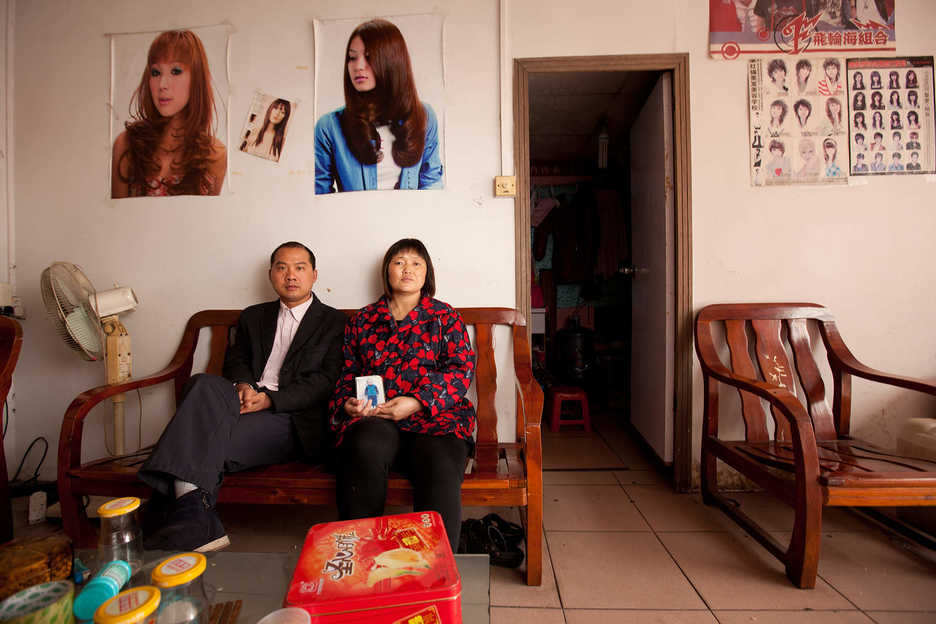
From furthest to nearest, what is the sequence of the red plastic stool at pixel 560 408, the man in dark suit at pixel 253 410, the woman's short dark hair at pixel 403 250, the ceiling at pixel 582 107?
the red plastic stool at pixel 560 408
the ceiling at pixel 582 107
the woman's short dark hair at pixel 403 250
the man in dark suit at pixel 253 410

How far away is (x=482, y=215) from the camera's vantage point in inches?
80.6

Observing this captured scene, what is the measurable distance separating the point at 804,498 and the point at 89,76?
11.6 feet

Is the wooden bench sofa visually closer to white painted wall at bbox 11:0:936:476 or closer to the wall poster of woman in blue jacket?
white painted wall at bbox 11:0:936:476

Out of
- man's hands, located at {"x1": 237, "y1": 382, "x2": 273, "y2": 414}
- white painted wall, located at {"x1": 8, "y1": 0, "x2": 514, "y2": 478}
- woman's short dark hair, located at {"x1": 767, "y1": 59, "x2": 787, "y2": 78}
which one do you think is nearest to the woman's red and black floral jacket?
man's hands, located at {"x1": 237, "y1": 382, "x2": 273, "y2": 414}

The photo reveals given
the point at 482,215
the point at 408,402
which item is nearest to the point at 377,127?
the point at 482,215

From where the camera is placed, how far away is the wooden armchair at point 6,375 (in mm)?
1580

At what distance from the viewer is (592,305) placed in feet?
15.4

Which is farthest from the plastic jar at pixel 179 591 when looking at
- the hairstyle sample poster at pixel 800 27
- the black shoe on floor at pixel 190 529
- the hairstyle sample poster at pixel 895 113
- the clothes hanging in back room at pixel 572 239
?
the clothes hanging in back room at pixel 572 239

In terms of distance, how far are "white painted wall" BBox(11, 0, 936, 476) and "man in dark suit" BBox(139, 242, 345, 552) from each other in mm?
283

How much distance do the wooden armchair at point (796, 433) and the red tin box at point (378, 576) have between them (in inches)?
48.9

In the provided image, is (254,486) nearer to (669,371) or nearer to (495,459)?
(495,459)

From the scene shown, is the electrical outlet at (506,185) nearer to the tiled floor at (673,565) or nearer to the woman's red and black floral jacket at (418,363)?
the woman's red and black floral jacket at (418,363)

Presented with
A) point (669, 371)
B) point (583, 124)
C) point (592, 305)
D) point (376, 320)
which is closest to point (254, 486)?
point (376, 320)

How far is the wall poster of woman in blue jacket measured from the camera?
2.05 metres
